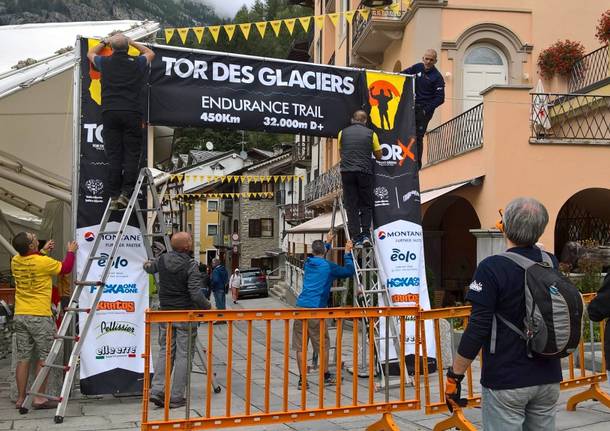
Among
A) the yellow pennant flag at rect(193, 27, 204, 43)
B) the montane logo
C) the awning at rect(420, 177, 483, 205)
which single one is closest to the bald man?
the montane logo

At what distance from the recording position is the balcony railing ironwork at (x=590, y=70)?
15281mm

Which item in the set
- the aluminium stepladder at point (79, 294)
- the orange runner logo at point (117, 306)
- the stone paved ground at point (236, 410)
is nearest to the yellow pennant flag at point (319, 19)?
the aluminium stepladder at point (79, 294)

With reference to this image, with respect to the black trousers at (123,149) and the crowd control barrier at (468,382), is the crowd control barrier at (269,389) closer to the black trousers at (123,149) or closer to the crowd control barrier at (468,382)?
the crowd control barrier at (468,382)

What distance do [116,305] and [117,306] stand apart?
2 centimetres

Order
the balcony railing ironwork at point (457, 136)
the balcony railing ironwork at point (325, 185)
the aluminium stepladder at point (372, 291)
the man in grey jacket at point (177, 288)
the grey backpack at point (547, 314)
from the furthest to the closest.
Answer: the balcony railing ironwork at point (325, 185)
the balcony railing ironwork at point (457, 136)
the aluminium stepladder at point (372, 291)
the man in grey jacket at point (177, 288)
the grey backpack at point (547, 314)

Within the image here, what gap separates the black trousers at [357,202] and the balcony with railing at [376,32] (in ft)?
36.1

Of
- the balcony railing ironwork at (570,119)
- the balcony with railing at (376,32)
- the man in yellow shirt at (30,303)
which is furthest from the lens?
the balcony with railing at (376,32)

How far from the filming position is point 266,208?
5331 cm

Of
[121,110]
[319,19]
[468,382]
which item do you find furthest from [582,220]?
[121,110]

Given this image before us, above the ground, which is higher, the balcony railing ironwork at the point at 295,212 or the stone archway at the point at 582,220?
the balcony railing ironwork at the point at 295,212

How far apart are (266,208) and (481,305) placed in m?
49.7

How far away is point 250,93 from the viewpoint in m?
8.58

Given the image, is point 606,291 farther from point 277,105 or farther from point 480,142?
point 480,142

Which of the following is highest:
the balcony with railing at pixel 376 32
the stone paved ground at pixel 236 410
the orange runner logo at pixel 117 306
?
the balcony with railing at pixel 376 32
